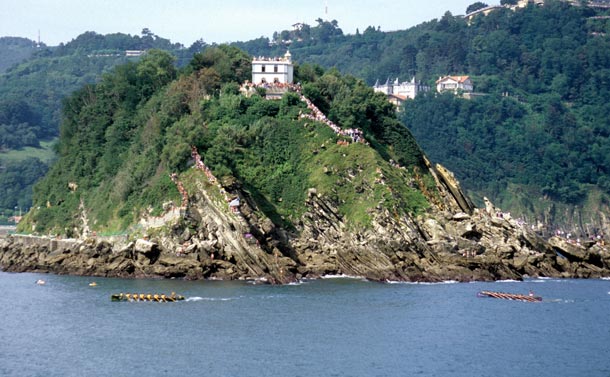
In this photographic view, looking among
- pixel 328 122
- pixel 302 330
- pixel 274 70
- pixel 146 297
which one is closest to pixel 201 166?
pixel 328 122

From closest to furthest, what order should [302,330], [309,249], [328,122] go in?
[302,330], [309,249], [328,122]

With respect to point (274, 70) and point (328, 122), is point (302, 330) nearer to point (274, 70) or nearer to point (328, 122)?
point (328, 122)

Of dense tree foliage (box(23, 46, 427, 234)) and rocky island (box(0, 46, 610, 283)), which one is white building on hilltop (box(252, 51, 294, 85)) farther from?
dense tree foliage (box(23, 46, 427, 234))

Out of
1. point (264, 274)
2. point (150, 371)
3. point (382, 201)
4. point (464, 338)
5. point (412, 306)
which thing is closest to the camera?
point (150, 371)

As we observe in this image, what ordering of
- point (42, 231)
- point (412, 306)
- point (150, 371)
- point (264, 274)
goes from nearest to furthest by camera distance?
point (150, 371) → point (412, 306) → point (264, 274) → point (42, 231)

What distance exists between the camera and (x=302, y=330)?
83.6 metres

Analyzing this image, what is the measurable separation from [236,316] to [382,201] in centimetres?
2764

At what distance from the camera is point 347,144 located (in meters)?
119

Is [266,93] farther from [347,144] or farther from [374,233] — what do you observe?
[374,233]

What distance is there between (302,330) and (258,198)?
1278 inches

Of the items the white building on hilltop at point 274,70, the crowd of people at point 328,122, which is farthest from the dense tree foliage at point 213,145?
the white building on hilltop at point 274,70

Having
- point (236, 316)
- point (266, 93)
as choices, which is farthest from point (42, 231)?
point (236, 316)

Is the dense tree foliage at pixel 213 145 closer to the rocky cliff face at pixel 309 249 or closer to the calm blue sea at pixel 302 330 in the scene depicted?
the rocky cliff face at pixel 309 249

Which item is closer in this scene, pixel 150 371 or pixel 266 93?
pixel 150 371
